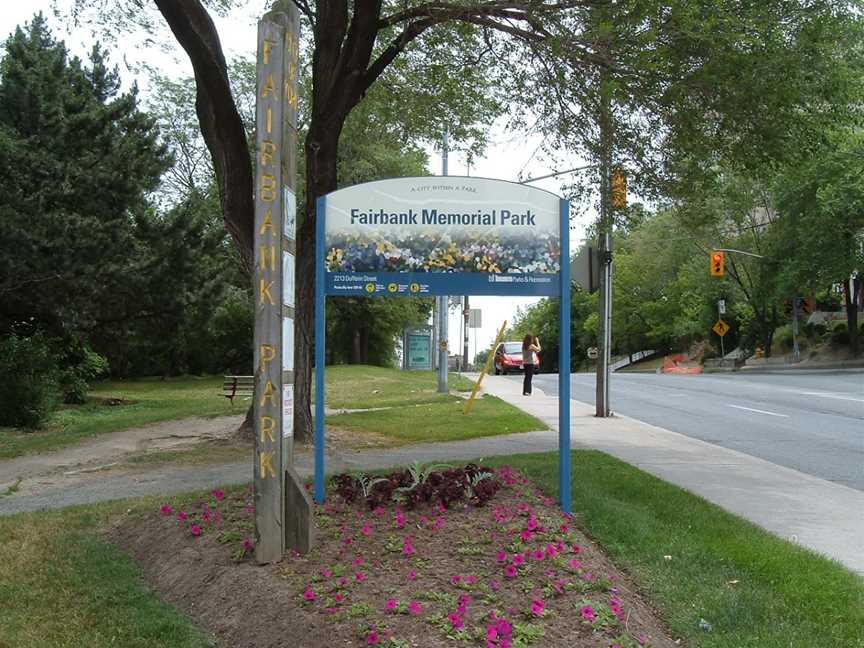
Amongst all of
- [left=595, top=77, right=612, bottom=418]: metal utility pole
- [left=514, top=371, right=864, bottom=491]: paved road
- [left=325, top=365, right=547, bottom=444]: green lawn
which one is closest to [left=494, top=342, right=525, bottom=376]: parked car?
[left=514, top=371, right=864, bottom=491]: paved road

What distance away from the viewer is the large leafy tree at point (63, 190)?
51.8 feet

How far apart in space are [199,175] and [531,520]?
37325mm

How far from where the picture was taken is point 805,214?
35.2m

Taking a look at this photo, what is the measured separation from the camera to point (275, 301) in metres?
4.98

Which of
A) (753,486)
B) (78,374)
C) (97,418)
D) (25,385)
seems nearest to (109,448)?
(25,385)

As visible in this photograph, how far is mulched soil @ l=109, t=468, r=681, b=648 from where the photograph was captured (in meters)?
3.77

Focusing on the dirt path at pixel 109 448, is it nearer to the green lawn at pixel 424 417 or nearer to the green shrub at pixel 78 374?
the green lawn at pixel 424 417

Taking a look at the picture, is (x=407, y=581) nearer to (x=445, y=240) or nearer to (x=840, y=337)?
(x=445, y=240)

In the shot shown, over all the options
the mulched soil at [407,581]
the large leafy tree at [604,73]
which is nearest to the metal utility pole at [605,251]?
the large leafy tree at [604,73]

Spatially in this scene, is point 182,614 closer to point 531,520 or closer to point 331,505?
point 331,505

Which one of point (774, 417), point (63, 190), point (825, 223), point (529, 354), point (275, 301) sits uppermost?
point (825, 223)

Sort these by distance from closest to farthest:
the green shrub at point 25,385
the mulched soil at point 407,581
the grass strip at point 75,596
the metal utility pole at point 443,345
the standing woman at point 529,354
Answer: the mulched soil at point 407,581, the grass strip at point 75,596, the green shrub at point 25,385, the standing woman at point 529,354, the metal utility pole at point 443,345

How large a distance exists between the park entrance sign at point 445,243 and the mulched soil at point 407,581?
3.06 ft

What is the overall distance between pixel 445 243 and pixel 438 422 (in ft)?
26.4
